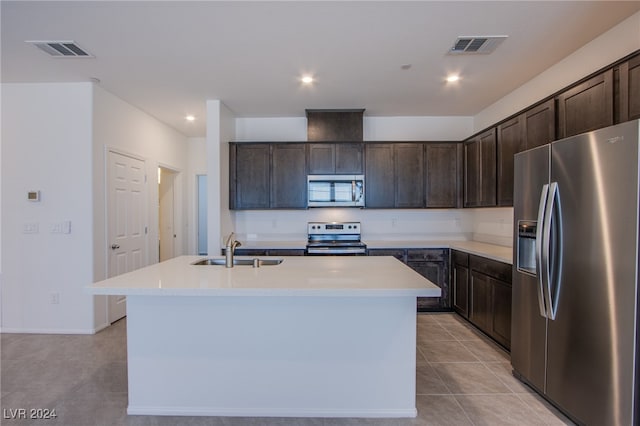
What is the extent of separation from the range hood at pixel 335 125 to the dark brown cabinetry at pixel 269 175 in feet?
1.03

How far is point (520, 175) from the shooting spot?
7.83 feet

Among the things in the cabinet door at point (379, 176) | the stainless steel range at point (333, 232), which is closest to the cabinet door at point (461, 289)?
the cabinet door at point (379, 176)

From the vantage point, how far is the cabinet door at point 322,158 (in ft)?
13.9

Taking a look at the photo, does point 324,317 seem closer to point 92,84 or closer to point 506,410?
point 506,410

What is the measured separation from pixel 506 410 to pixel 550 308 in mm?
766

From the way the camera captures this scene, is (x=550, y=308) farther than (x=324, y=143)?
No

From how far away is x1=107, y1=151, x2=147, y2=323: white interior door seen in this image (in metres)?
3.67

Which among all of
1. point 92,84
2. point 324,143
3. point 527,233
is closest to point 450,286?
point 527,233

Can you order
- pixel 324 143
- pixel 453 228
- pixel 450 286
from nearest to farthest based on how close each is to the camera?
1. pixel 450 286
2. pixel 324 143
3. pixel 453 228

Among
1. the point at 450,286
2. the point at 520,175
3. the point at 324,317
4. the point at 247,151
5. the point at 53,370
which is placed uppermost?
the point at 247,151

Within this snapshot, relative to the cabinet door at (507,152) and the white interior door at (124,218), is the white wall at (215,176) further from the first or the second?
the cabinet door at (507,152)

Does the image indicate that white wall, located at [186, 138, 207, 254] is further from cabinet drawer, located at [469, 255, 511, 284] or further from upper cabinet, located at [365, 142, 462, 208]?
cabinet drawer, located at [469, 255, 511, 284]

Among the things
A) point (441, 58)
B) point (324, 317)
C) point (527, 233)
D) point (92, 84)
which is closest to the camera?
point (324, 317)

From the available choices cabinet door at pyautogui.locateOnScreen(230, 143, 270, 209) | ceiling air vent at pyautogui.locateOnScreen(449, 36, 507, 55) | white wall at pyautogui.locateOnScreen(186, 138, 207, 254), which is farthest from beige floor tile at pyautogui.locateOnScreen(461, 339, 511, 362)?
white wall at pyautogui.locateOnScreen(186, 138, 207, 254)
